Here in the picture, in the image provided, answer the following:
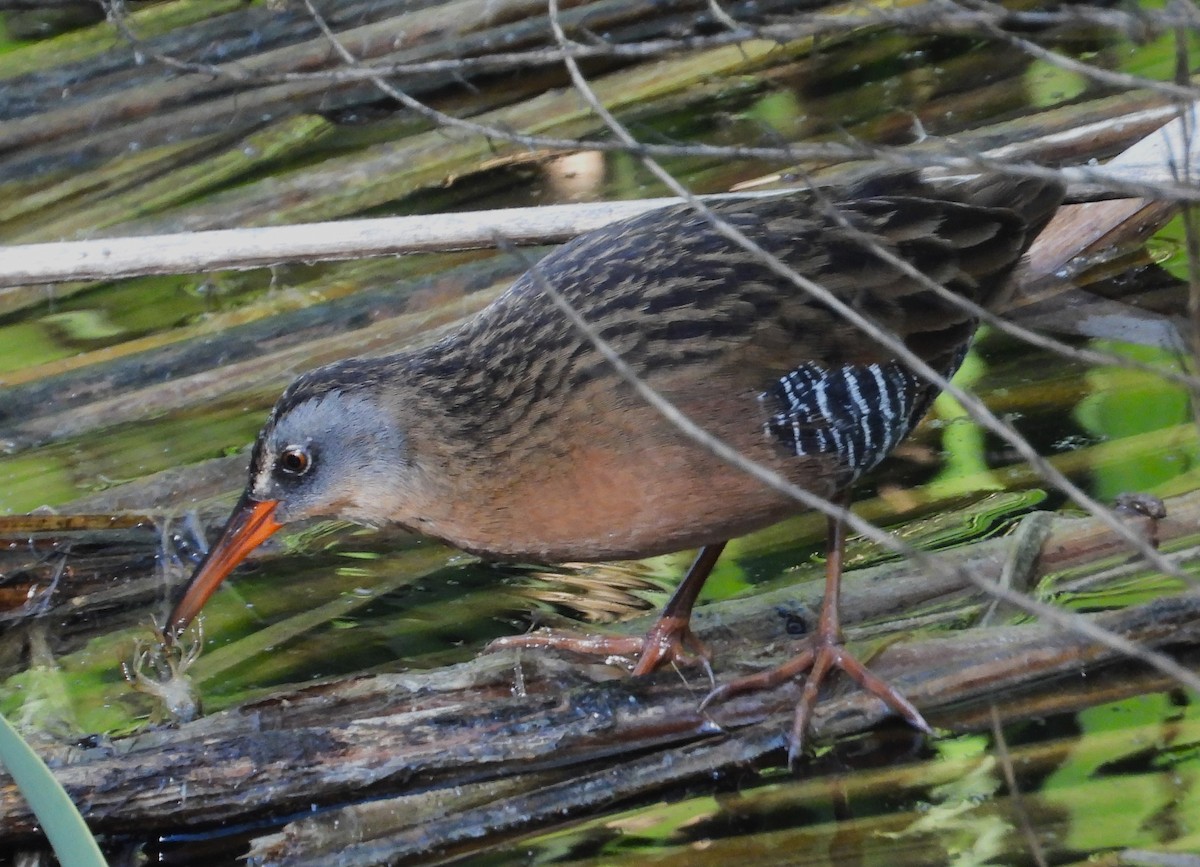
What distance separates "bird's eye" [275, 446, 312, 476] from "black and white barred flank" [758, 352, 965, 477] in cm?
88

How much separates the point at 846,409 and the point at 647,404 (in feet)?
1.40

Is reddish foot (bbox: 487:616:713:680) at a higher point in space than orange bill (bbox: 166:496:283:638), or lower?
lower

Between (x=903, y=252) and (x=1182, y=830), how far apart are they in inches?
47.4

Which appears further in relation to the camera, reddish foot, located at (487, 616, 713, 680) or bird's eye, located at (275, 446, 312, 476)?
reddish foot, located at (487, 616, 713, 680)

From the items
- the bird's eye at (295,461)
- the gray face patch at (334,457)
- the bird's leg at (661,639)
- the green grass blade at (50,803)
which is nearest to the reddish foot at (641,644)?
the bird's leg at (661,639)

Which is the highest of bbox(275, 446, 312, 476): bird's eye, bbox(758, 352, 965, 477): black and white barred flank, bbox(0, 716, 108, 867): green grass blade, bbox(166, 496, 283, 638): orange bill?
bbox(275, 446, 312, 476): bird's eye

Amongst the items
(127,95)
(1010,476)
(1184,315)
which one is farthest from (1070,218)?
(127,95)

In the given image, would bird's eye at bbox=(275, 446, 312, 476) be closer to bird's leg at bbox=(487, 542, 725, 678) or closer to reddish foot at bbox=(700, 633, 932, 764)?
bird's leg at bbox=(487, 542, 725, 678)

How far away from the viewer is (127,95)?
5.04 metres

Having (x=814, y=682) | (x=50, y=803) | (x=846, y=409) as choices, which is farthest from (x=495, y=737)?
(x=50, y=803)

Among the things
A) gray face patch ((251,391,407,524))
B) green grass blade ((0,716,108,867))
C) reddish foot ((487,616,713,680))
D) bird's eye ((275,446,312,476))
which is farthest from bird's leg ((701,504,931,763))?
green grass blade ((0,716,108,867))

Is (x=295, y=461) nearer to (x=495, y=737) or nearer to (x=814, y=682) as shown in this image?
(x=495, y=737)

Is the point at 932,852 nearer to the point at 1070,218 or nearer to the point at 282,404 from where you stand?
the point at 282,404

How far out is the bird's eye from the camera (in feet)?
9.59
